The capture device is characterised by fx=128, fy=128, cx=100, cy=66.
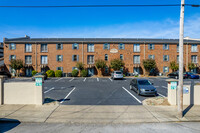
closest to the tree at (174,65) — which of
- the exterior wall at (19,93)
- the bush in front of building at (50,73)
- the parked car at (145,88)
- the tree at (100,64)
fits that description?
the tree at (100,64)

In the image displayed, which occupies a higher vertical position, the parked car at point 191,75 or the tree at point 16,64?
the tree at point 16,64

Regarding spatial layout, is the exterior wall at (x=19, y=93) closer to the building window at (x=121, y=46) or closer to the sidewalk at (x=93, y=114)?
the sidewalk at (x=93, y=114)

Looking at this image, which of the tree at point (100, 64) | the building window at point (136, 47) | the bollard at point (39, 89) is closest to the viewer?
the bollard at point (39, 89)

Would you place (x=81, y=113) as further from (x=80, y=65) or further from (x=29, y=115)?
(x=80, y=65)

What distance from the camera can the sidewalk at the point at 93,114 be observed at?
6875 millimetres

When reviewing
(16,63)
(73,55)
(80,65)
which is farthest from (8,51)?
(80,65)

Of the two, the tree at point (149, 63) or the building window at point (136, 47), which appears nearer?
the tree at point (149, 63)

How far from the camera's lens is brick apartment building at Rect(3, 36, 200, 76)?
107ft

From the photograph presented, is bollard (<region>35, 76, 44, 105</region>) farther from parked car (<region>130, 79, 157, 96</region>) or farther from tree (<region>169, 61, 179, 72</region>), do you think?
tree (<region>169, 61, 179, 72</region>)

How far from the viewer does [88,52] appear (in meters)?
33.1

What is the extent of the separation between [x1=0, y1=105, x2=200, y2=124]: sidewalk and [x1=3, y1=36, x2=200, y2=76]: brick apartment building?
24.1 metres

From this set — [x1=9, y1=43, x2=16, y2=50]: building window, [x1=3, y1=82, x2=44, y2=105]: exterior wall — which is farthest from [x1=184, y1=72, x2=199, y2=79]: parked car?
[x1=9, y1=43, x2=16, y2=50]: building window

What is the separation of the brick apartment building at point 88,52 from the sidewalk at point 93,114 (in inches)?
949

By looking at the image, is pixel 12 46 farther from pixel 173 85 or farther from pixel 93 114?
pixel 173 85
